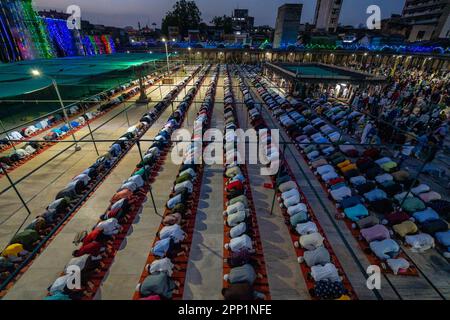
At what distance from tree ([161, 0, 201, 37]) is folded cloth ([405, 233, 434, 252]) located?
100720 millimetres

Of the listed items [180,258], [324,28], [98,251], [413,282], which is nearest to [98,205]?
[98,251]

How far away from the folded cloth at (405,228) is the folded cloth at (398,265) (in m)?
1.39

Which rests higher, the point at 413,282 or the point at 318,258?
the point at 318,258

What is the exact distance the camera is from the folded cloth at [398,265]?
7.22 meters

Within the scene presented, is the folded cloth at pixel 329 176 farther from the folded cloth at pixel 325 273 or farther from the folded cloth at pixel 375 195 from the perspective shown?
the folded cloth at pixel 325 273

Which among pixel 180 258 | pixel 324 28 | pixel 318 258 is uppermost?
pixel 324 28

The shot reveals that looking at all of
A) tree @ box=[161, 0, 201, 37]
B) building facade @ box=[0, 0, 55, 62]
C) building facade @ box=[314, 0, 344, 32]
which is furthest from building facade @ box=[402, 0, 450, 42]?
building facade @ box=[0, 0, 55, 62]

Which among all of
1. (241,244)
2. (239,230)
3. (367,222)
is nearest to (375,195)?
(367,222)

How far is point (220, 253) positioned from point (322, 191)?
6674 millimetres

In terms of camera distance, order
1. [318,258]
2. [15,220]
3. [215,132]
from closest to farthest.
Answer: [318,258] → [15,220] → [215,132]

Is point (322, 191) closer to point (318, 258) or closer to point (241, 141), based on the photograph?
point (318, 258)

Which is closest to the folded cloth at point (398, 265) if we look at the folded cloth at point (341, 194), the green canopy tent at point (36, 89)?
the folded cloth at point (341, 194)

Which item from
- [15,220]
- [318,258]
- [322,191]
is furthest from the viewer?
[322,191]
